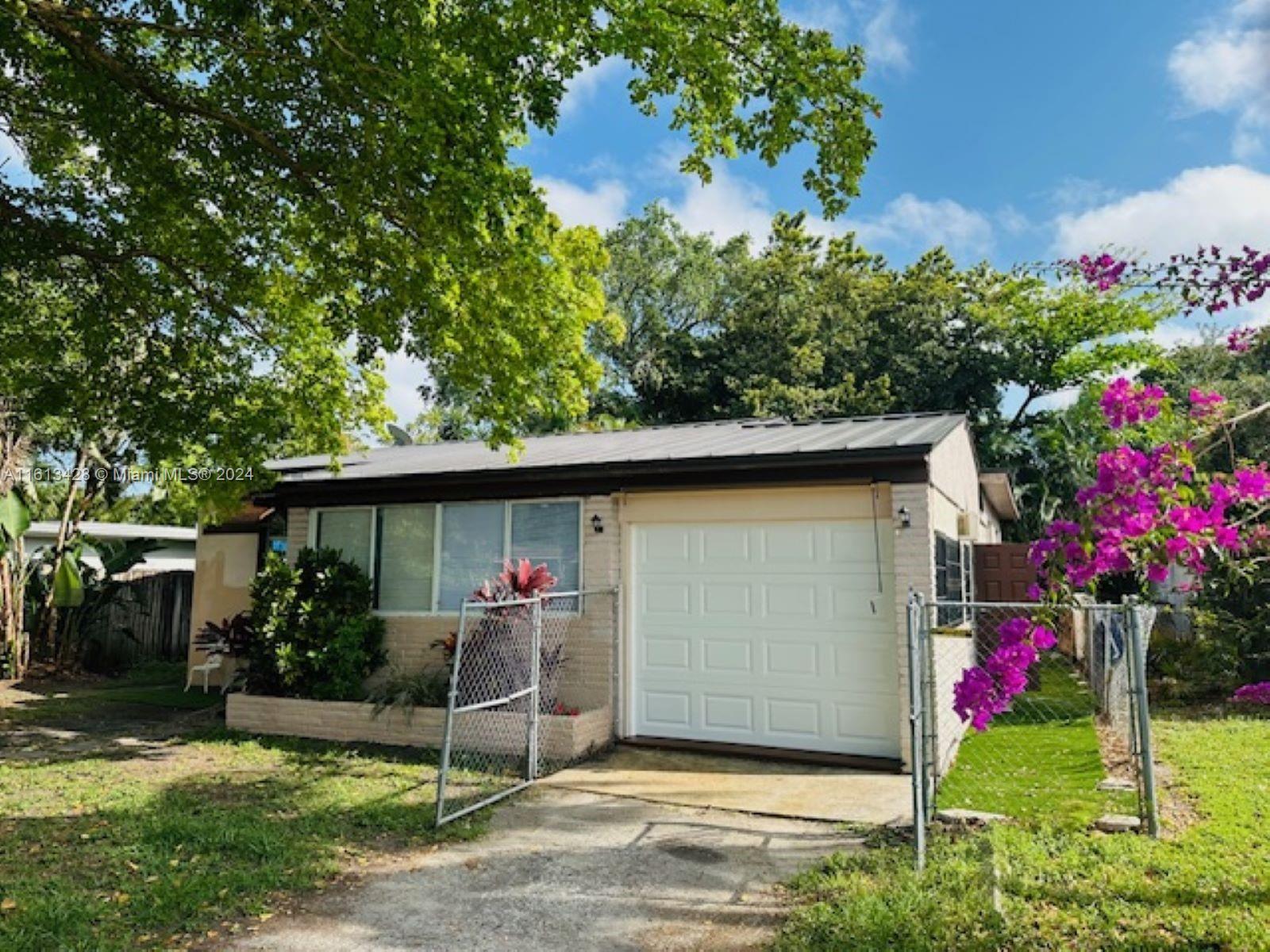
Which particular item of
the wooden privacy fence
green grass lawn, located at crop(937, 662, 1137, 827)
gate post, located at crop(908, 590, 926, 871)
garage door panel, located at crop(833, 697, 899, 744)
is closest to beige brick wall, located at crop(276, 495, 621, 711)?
garage door panel, located at crop(833, 697, 899, 744)

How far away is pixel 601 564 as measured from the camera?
29.8 feet

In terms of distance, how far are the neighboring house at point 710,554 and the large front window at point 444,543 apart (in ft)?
0.07

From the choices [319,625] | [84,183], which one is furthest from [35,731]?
[84,183]

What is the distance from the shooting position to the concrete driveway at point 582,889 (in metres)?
4.22

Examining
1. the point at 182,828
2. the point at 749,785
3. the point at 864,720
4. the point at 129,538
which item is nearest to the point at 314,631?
the point at 182,828

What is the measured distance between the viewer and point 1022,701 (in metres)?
11.5

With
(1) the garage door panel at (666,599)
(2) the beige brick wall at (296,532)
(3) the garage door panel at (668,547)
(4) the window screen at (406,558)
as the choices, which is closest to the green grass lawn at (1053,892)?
(1) the garage door panel at (666,599)

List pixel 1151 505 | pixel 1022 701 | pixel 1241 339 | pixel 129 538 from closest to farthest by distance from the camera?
1. pixel 1151 505
2. pixel 1241 339
3. pixel 1022 701
4. pixel 129 538

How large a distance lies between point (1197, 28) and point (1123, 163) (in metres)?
3.18

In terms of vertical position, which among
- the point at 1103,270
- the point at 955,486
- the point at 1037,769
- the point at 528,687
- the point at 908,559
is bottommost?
the point at 1037,769

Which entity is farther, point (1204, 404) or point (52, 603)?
point (52, 603)

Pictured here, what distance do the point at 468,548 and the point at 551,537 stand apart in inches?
44.8

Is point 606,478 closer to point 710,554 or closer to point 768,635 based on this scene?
point 710,554

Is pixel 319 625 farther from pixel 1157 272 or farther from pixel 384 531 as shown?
pixel 1157 272
